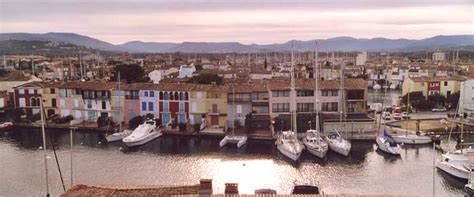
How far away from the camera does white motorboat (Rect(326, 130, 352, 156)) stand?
40.1 feet

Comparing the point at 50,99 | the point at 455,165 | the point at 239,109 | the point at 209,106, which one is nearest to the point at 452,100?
the point at 239,109

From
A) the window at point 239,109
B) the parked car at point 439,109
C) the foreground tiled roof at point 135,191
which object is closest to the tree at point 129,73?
the window at point 239,109

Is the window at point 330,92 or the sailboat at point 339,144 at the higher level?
the window at point 330,92

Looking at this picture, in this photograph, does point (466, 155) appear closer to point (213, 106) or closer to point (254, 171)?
point (254, 171)

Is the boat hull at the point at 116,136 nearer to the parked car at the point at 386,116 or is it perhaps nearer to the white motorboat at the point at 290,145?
the white motorboat at the point at 290,145

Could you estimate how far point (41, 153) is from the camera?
1258 centimetres

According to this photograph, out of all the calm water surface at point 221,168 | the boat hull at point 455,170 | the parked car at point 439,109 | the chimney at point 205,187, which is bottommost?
the calm water surface at point 221,168

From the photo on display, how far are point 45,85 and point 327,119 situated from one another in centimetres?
945

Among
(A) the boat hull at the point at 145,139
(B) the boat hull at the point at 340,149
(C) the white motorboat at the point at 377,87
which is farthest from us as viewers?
(C) the white motorboat at the point at 377,87

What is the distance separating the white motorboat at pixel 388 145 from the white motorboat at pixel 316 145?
4.30 ft

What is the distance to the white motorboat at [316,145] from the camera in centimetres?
1205

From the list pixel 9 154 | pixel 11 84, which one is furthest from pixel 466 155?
pixel 11 84

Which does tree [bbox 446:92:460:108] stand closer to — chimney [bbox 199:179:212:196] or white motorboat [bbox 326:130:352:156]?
white motorboat [bbox 326:130:352:156]

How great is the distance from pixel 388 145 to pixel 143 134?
619cm
